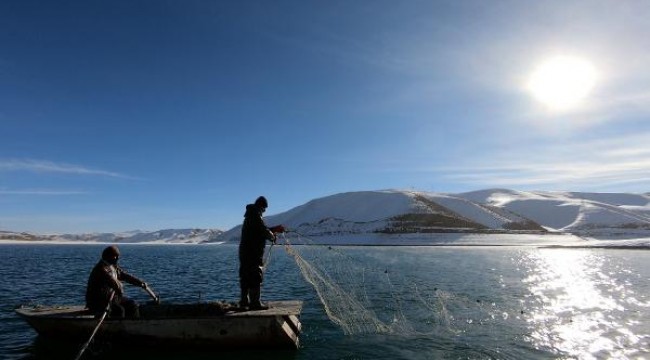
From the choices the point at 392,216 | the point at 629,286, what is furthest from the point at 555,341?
the point at 392,216

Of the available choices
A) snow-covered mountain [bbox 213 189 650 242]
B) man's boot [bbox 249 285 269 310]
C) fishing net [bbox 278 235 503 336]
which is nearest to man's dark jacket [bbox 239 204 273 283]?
man's boot [bbox 249 285 269 310]

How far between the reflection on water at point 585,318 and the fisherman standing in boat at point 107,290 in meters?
13.1

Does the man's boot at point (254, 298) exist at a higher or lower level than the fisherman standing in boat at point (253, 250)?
lower

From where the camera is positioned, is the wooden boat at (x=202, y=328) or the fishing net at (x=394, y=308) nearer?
Answer: the wooden boat at (x=202, y=328)

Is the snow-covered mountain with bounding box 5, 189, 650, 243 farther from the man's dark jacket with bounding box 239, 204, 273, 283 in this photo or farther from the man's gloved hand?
the man's dark jacket with bounding box 239, 204, 273, 283

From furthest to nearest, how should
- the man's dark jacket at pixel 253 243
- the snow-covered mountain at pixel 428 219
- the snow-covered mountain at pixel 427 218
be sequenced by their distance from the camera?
the snow-covered mountain at pixel 427 218, the snow-covered mountain at pixel 428 219, the man's dark jacket at pixel 253 243

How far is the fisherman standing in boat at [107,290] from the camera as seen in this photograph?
14.1m

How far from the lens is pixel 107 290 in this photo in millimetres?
14227

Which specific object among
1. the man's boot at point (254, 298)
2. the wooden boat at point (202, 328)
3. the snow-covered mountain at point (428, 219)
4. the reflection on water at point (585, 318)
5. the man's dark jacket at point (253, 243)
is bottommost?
the reflection on water at point (585, 318)

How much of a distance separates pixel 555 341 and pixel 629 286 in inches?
807

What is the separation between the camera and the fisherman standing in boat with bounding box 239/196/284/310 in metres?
15.0

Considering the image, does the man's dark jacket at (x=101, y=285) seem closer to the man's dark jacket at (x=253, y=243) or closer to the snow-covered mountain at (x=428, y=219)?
the man's dark jacket at (x=253, y=243)

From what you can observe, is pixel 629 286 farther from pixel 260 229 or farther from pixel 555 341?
pixel 260 229

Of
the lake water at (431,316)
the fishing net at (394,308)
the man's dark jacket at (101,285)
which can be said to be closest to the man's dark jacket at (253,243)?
the fishing net at (394,308)
